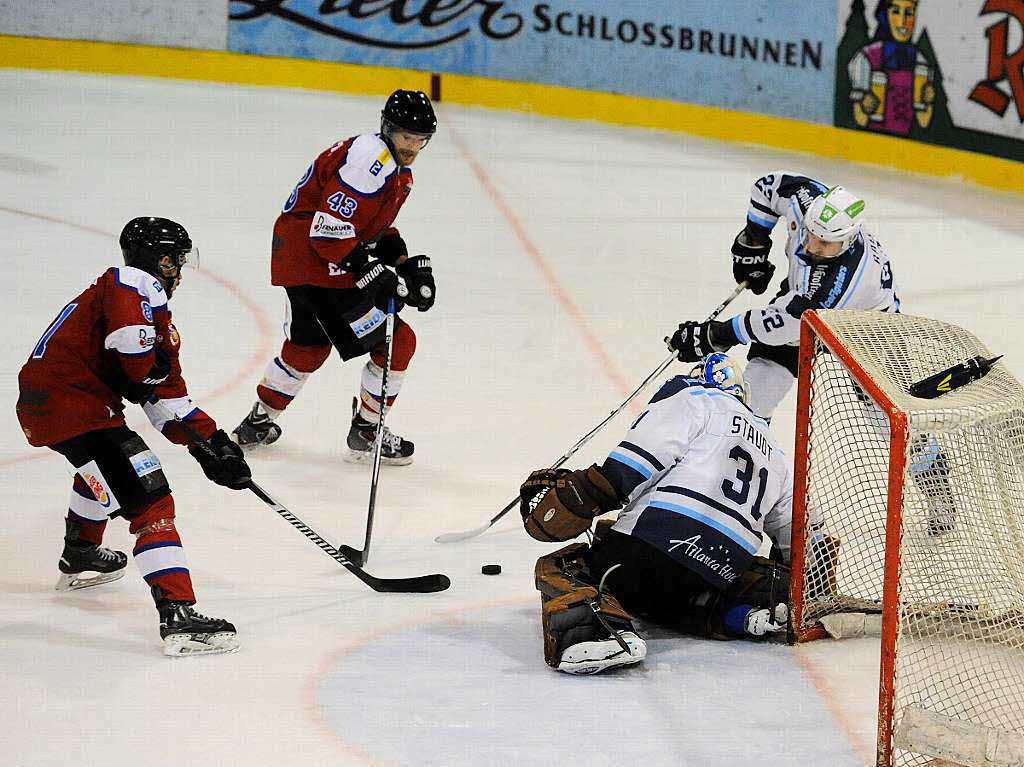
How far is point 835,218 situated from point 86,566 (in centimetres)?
234

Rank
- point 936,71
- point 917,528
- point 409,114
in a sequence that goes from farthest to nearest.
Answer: point 936,71
point 409,114
point 917,528

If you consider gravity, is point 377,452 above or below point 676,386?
below

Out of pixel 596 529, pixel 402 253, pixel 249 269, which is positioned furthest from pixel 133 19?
pixel 596 529

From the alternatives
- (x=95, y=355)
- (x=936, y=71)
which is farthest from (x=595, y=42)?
(x=95, y=355)

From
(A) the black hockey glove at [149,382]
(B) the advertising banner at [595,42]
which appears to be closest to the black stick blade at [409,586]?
(A) the black hockey glove at [149,382]

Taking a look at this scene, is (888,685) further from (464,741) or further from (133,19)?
(133,19)

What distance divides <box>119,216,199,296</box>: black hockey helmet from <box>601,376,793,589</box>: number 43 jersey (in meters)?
1.18

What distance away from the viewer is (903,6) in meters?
10.5

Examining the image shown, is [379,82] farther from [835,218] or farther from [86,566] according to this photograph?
[86,566]

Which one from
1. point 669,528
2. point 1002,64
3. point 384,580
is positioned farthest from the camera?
point 1002,64

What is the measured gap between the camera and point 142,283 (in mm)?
3736

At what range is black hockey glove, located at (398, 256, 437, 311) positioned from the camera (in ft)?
16.5

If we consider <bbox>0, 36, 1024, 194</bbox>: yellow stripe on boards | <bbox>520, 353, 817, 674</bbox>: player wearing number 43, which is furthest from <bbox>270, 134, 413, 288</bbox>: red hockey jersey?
<bbox>0, 36, 1024, 194</bbox>: yellow stripe on boards

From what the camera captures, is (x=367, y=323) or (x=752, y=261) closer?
(x=367, y=323)
